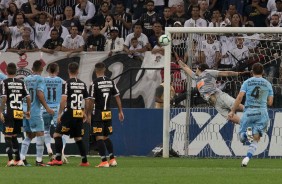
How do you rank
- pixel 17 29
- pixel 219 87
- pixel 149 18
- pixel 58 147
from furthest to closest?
pixel 17 29
pixel 149 18
pixel 219 87
pixel 58 147

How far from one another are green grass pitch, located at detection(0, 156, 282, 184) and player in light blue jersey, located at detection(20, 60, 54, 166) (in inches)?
30.9

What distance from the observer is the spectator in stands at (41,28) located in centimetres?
2919

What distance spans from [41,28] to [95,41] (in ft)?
6.69

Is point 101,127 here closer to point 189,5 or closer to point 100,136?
point 100,136

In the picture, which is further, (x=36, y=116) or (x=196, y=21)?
(x=196, y=21)

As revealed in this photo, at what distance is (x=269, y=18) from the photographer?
27.9 metres

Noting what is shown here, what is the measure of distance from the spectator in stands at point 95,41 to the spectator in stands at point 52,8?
8.88 ft

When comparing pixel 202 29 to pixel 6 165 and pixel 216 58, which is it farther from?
pixel 6 165

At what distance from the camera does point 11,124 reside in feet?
67.8

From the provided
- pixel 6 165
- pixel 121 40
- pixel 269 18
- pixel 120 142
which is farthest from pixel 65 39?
pixel 6 165

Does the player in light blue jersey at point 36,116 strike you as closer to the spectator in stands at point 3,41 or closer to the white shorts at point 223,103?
the white shorts at point 223,103

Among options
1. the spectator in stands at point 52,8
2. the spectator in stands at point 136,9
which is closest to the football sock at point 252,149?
the spectator in stands at point 136,9

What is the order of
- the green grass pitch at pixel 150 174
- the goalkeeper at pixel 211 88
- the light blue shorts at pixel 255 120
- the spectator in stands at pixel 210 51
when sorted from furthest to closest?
1. the spectator in stands at pixel 210 51
2. the goalkeeper at pixel 211 88
3. the light blue shorts at pixel 255 120
4. the green grass pitch at pixel 150 174

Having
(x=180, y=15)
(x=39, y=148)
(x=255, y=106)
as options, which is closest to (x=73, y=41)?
(x=180, y=15)
